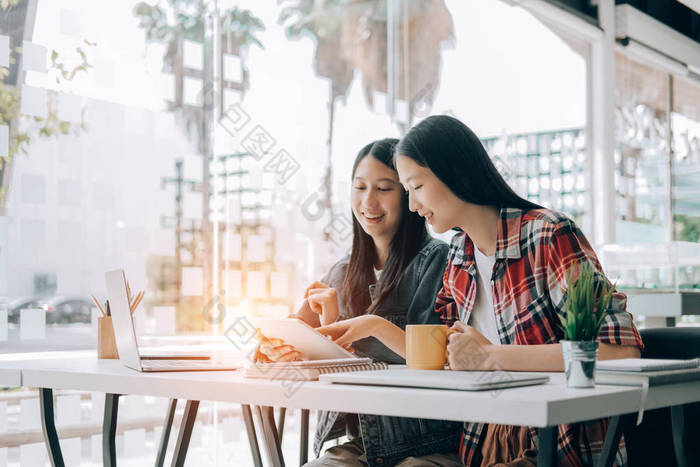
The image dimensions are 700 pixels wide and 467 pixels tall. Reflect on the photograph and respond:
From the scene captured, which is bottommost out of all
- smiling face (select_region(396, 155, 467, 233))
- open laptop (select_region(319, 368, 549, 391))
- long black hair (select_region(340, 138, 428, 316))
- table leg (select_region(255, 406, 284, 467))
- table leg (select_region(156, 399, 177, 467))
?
table leg (select_region(156, 399, 177, 467))

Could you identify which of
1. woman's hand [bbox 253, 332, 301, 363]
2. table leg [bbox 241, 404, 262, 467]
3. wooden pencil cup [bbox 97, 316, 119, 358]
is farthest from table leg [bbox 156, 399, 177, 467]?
woman's hand [bbox 253, 332, 301, 363]

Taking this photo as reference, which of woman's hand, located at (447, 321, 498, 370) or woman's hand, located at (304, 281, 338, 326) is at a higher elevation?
woman's hand, located at (304, 281, 338, 326)

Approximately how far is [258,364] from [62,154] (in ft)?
6.84

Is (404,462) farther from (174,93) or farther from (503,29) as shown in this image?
(503,29)

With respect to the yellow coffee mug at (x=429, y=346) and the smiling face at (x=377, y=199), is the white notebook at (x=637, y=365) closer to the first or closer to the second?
the yellow coffee mug at (x=429, y=346)

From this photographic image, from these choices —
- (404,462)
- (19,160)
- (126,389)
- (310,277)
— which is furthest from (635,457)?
(310,277)

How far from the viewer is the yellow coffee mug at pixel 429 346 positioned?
1.42 m

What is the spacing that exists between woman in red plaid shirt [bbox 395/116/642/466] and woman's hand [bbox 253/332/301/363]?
34 centimetres

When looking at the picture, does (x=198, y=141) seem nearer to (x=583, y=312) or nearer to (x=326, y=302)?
(x=326, y=302)

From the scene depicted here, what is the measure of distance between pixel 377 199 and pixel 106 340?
83 centimetres

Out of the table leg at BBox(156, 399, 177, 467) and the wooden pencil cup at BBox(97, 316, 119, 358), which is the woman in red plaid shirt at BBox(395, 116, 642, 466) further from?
the table leg at BBox(156, 399, 177, 467)

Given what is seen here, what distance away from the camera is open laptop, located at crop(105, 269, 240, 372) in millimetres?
1610

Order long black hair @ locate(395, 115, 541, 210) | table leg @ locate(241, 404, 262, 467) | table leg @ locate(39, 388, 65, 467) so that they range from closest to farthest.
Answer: long black hair @ locate(395, 115, 541, 210)
table leg @ locate(39, 388, 65, 467)
table leg @ locate(241, 404, 262, 467)

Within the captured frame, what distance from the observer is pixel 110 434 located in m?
1.87
